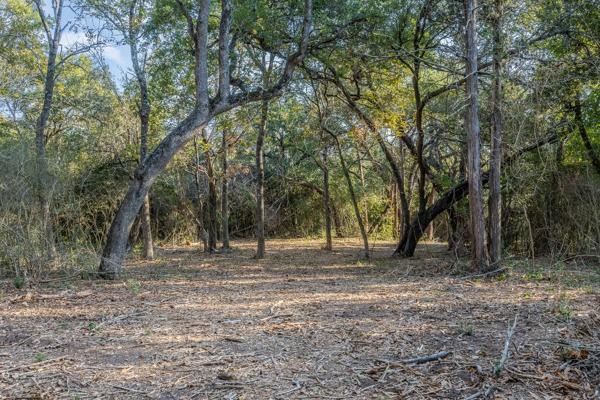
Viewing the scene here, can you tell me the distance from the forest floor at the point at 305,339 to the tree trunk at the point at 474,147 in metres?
0.56

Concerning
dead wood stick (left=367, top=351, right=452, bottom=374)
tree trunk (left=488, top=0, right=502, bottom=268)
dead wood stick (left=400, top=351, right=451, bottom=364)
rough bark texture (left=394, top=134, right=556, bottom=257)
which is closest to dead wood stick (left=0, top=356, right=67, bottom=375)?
dead wood stick (left=367, top=351, right=452, bottom=374)

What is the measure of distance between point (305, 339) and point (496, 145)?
491 centimetres

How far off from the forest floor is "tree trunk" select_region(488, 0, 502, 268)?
0.49 metres

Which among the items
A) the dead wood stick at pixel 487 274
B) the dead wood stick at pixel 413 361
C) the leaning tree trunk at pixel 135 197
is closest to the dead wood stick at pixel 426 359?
the dead wood stick at pixel 413 361

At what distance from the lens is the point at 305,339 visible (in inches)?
154

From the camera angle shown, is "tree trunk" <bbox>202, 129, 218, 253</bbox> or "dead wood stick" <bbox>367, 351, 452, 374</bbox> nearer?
"dead wood stick" <bbox>367, 351, 452, 374</bbox>

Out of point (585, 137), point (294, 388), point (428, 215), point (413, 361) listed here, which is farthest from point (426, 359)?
point (585, 137)

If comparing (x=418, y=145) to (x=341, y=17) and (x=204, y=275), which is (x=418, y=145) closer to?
(x=341, y=17)

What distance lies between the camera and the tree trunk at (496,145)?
7.02 m

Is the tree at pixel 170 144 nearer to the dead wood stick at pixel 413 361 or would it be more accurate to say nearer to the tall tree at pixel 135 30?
the tall tree at pixel 135 30

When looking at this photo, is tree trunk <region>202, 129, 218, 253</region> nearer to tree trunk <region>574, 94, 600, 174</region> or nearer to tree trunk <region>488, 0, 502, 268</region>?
tree trunk <region>488, 0, 502, 268</region>

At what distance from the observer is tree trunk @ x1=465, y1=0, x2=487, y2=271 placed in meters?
7.05

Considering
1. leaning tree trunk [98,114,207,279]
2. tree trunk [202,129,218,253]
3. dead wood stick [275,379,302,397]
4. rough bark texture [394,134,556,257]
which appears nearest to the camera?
dead wood stick [275,379,302,397]

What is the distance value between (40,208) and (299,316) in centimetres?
476
